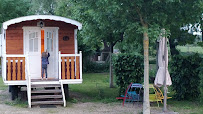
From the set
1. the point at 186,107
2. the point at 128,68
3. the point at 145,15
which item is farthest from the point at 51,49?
the point at 186,107

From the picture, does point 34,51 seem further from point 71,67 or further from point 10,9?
point 10,9

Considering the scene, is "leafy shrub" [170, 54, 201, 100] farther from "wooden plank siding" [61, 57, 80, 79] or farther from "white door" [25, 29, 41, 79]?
"white door" [25, 29, 41, 79]

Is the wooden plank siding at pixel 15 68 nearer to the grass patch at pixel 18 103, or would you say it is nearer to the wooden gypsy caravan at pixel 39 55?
A: the wooden gypsy caravan at pixel 39 55

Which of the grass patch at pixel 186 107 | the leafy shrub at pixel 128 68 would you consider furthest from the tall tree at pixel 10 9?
the grass patch at pixel 186 107

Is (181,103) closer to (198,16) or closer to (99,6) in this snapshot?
(198,16)

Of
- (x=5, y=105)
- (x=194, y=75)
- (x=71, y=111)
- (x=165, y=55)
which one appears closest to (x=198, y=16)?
(x=165, y=55)

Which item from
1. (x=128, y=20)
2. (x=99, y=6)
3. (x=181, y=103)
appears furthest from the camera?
(x=181, y=103)

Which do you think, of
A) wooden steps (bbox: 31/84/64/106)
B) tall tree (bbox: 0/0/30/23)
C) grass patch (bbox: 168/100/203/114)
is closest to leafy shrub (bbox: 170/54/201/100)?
grass patch (bbox: 168/100/203/114)

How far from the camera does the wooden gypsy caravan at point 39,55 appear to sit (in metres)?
11.8

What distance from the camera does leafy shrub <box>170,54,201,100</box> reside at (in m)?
12.6

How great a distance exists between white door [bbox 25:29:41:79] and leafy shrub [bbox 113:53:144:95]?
3.13 m

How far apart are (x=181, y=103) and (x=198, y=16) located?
3.69 metres

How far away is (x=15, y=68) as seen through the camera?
1193 cm

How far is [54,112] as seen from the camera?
10258 millimetres
